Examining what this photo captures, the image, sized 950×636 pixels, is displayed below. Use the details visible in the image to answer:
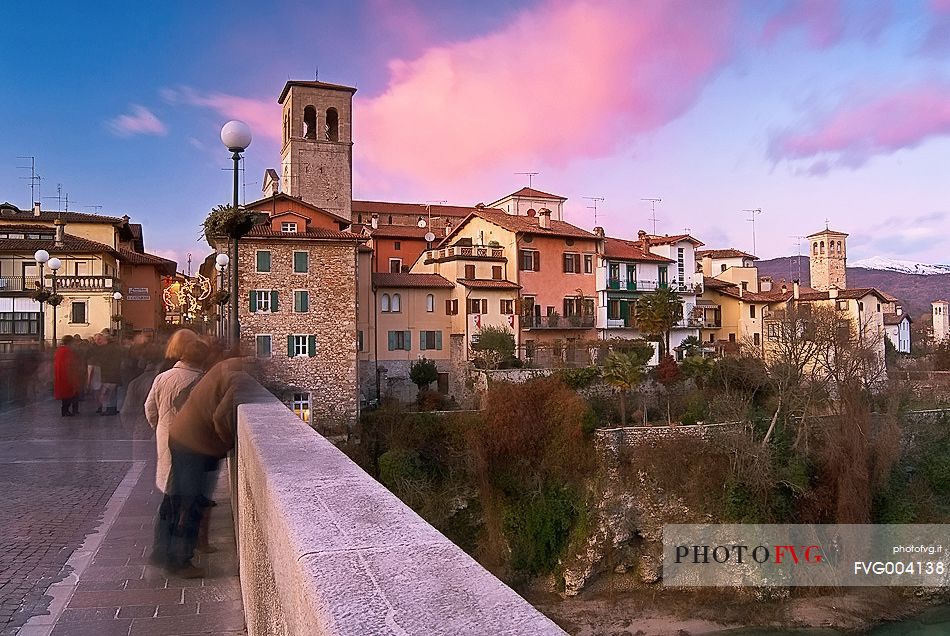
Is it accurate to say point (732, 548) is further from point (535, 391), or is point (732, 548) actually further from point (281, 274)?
point (281, 274)

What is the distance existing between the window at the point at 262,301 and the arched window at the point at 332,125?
16673 millimetres

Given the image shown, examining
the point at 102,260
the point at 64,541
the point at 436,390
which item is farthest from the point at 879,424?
the point at 102,260

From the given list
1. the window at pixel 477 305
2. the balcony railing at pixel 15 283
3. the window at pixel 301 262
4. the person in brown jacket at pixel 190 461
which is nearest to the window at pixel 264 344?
the window at pixel 301 262

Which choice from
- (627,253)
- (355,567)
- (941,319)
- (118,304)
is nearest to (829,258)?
(941,319)

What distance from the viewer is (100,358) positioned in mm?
13312

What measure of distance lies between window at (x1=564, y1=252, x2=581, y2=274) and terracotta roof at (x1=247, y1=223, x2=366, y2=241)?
14476 millimetres

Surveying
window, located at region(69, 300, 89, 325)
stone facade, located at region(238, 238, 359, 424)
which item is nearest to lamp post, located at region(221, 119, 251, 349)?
stone facade, located at region(238, 238, 359, 424)

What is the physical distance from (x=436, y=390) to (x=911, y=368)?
3245 cm

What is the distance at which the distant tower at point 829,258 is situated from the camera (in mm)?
72812

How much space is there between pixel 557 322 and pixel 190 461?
3777 centimetres

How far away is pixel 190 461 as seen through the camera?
201 inches

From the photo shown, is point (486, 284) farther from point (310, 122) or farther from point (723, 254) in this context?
point (723, 254)

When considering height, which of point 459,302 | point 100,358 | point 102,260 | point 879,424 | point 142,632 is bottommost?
point 879,424

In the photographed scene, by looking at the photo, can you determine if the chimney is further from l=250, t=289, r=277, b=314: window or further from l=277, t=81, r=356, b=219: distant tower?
l=250, t=289, r=277, b=314: window
